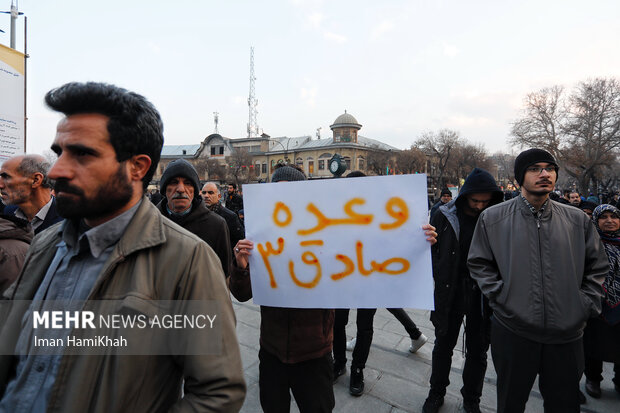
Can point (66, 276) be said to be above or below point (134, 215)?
below

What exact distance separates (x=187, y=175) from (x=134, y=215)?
5.98 ft

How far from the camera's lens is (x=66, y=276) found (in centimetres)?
109

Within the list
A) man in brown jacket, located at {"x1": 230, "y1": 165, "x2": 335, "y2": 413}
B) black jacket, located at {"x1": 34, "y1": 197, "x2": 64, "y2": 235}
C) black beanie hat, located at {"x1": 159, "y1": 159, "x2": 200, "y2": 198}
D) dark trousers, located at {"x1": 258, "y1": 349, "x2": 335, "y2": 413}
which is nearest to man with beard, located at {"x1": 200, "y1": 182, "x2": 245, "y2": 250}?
black beanie hat, located at {"x1": 159, "y1": 159, "x2": 200, "y2": 198}

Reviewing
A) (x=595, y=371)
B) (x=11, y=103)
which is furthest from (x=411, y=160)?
(x=11, y=103)

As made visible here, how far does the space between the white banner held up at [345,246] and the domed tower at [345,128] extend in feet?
161

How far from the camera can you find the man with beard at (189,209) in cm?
285

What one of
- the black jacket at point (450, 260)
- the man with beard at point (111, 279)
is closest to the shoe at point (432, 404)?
the black jacket at point (450, 260)

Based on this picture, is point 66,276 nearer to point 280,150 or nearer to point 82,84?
point 82,84

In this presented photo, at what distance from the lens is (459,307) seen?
8.55 feet

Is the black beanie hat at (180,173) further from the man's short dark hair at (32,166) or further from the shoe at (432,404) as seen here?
the shoe at (432,404)

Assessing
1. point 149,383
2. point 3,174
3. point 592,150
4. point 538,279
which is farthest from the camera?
point 592,150

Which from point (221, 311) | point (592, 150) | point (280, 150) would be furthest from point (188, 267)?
point (280, 150)

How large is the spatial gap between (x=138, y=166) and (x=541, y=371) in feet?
8.37

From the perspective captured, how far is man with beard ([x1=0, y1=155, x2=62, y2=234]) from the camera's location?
8.15 feet
